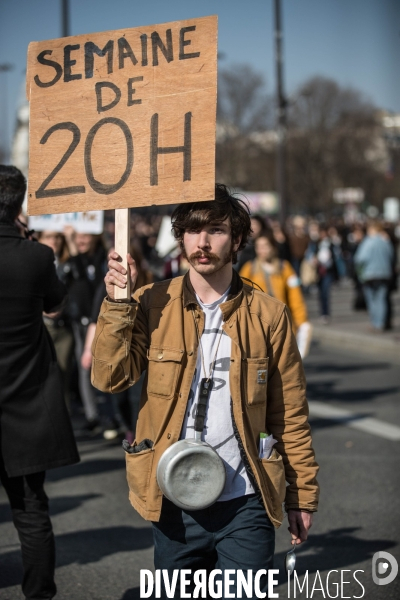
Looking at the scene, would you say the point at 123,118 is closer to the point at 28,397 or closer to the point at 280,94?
the point at 28,397

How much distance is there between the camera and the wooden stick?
301 centimetres

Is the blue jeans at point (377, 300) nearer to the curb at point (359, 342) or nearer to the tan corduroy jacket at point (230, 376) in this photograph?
the curb at point (359, 342)

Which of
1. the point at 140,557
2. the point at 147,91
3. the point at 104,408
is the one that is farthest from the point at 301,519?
the point at 104,408

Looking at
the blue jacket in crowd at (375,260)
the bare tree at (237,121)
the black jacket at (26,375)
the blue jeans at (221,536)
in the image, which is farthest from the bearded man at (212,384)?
the bare tree at (237,121)

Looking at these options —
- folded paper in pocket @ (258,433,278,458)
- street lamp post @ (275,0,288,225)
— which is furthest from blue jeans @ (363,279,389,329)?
folded paper in pocket @ (258,433,278,458)

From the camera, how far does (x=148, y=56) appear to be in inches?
126

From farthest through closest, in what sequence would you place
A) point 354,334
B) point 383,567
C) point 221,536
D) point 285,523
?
point 354,334 < point 285,523 < point 383,567 < point 221,536

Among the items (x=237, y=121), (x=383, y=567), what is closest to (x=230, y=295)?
(x=383, y=567)

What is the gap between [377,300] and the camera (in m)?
15.8

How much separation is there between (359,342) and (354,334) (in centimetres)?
53

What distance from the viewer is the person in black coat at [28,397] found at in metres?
3.79

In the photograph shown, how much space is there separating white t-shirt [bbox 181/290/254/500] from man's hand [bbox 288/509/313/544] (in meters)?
0.26

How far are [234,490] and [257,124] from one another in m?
49.3

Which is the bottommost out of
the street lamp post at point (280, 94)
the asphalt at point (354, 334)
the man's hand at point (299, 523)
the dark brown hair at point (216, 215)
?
the asphalt at point (354, 334)
